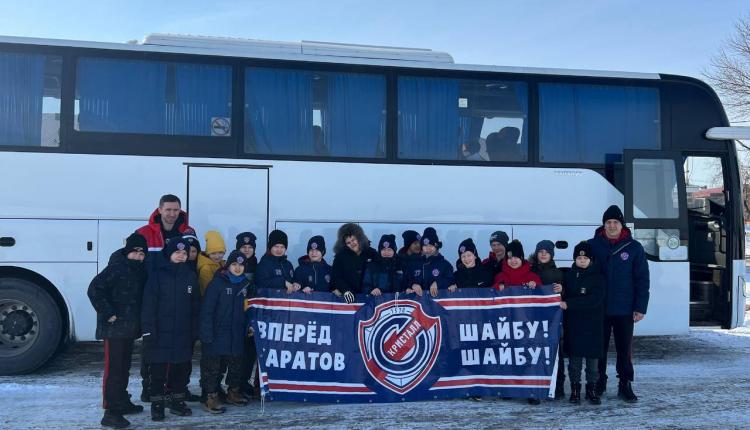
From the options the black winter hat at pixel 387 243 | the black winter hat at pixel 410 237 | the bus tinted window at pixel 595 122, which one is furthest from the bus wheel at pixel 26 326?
the bus tinted window at pixel 595 122

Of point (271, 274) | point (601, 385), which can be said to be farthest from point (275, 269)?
point (601, 385)

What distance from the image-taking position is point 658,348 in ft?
29.7

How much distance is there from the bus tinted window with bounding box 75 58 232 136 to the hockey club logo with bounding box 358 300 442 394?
3022 millimetres

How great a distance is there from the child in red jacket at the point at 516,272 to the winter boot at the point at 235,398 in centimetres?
293

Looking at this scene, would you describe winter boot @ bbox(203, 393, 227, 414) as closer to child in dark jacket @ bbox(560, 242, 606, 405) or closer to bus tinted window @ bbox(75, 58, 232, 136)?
bus tinted window @ bbox(75, 58, 232, 136)

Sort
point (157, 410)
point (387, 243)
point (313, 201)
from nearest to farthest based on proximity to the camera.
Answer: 1. point (157, 410)
2. point (387, 243)
3. point (313, 201)

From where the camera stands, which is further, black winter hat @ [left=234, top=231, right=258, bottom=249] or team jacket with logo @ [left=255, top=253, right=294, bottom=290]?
team jacket with logo @ [left=255, top=253, right=294, bottom=290]

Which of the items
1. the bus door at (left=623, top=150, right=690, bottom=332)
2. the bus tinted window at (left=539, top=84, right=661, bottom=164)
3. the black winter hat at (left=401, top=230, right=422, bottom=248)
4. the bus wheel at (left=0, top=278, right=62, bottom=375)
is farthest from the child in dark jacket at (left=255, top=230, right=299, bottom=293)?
the bus door at (left=623, top=150, right=690, bottom=332)

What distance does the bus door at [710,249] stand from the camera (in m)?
8.27

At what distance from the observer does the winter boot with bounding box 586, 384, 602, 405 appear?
6.04 metres

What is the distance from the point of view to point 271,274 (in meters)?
6.02

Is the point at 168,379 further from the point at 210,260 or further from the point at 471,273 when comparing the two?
the point at 471,273

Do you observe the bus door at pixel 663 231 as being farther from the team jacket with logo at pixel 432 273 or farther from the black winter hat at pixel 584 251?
the team jacket with logo at pixel 432 273

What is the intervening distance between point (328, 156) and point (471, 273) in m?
2.37
